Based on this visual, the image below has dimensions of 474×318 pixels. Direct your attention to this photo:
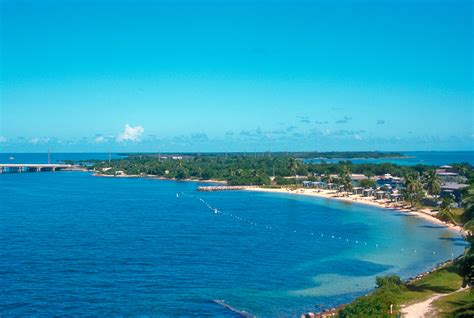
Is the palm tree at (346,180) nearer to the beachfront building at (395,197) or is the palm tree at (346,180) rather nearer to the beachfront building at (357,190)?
the beachfront building at (357,190)

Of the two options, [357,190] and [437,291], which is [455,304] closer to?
[437,291]

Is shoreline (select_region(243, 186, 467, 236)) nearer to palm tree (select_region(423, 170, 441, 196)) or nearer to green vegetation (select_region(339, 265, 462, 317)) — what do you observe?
palm tree (select_region(423, 170, 441, 196))

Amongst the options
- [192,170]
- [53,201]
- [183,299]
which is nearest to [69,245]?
[183,299]

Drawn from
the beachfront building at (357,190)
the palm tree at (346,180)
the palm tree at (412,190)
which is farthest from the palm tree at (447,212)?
the beachfront building at (357,190)

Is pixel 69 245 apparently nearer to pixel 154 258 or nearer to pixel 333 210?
pixel 154 258

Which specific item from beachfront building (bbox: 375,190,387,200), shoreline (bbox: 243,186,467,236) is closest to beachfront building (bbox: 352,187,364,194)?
shoreline (bbox: 243,186,467,236)

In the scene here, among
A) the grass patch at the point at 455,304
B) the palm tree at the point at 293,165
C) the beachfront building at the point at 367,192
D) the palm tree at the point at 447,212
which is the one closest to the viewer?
the grass patch at the point at 455,304
